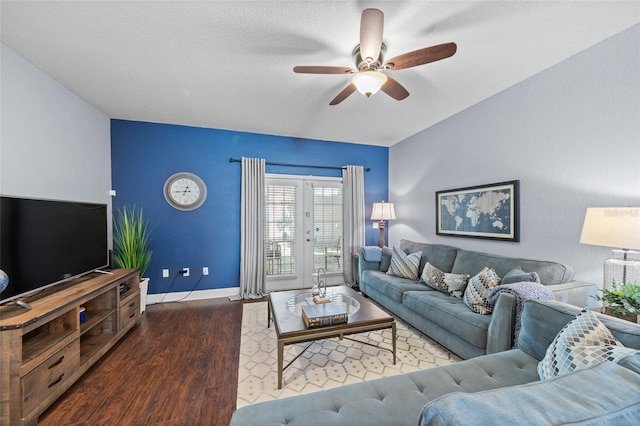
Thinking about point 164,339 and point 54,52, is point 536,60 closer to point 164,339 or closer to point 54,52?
point 54,52

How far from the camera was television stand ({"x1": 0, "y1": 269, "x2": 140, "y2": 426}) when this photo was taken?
1.48 m

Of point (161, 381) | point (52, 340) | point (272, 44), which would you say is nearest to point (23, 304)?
point (52, 340)

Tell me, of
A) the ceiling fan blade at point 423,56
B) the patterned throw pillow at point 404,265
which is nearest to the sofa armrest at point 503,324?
the patterned throw pillow at point 404,265

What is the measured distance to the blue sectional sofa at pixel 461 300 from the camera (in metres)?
1.87

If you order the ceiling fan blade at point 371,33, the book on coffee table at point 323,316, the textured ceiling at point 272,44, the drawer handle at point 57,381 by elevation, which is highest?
the textured ceiling at point 272,44

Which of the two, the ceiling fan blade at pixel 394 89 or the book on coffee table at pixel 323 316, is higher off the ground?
the ceiling fan blade at pixel 394 89

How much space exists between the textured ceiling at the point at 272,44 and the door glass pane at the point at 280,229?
1513mm

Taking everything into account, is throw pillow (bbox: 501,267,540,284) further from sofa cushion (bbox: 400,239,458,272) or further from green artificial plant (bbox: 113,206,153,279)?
green artificial plant (bbox: 113,206,153,279)

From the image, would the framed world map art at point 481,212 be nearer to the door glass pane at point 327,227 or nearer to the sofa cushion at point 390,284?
the sofa cushion at point 390,284

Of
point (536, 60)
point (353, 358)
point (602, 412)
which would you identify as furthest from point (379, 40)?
point (353, 358)

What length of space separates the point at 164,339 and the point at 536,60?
4.47 meters

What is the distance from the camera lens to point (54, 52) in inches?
84.5

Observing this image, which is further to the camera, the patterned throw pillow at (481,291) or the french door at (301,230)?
the french door at (301,230)

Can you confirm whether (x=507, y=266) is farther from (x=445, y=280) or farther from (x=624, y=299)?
(x=624, y=299)
